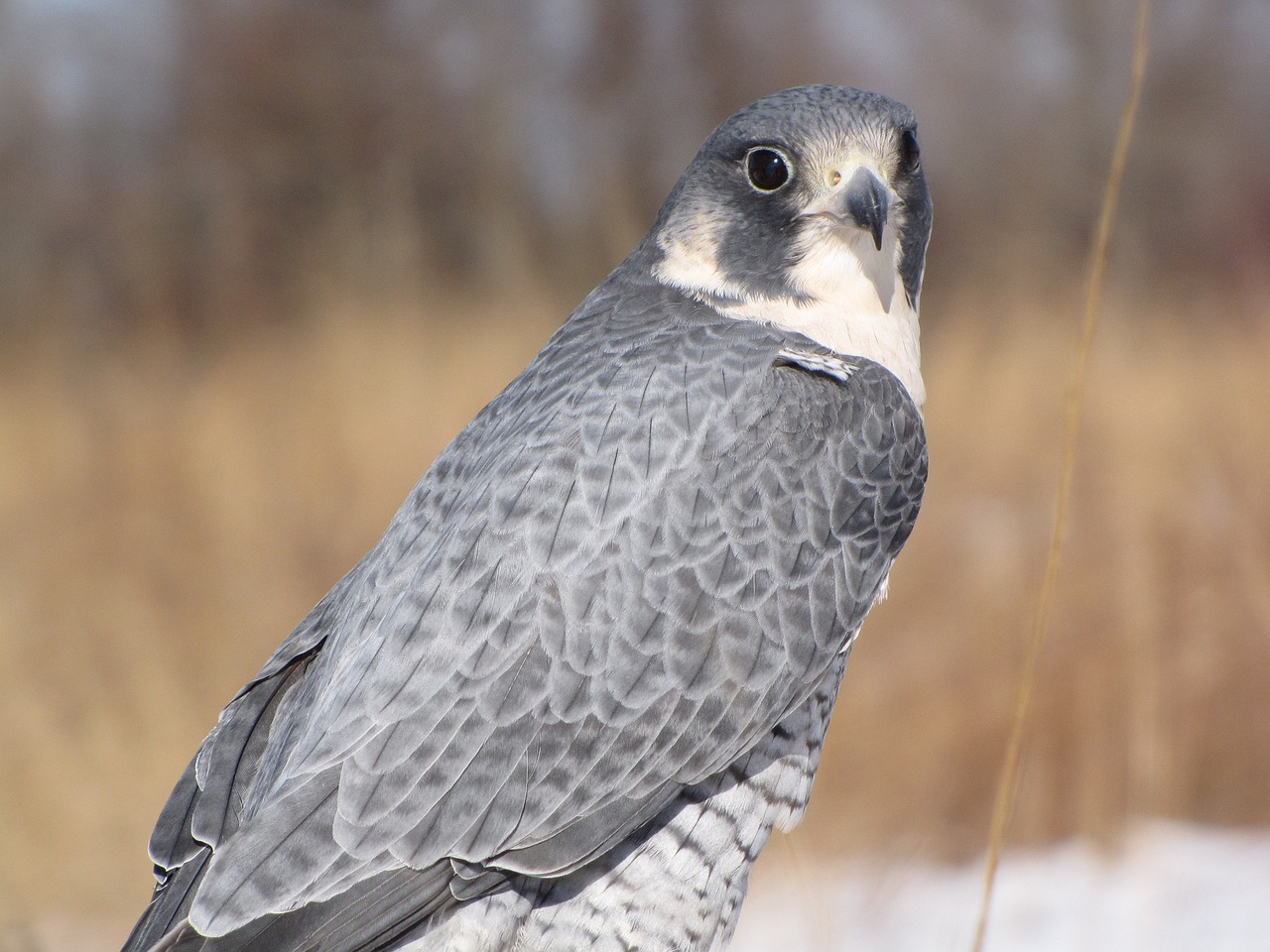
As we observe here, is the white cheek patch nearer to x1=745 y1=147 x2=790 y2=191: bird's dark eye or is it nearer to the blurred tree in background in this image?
x1=745 y1=147 x2=790 y2=191: bird's dark eye

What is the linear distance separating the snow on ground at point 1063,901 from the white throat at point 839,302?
190cm

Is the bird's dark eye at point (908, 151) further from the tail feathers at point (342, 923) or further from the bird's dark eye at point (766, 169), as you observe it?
the tail feathers at point (342, 923)

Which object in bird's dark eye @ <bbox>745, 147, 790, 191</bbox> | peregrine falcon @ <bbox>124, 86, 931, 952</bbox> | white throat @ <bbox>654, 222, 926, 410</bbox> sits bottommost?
peregrine falcon @ <bbox>124, 86, 931, 952</bbox>

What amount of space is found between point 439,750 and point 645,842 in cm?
42

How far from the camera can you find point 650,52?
34.6ft

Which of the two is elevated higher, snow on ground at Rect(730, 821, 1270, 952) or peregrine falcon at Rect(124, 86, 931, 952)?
peregrine falcon at Rect(124, 86, 931, 952)

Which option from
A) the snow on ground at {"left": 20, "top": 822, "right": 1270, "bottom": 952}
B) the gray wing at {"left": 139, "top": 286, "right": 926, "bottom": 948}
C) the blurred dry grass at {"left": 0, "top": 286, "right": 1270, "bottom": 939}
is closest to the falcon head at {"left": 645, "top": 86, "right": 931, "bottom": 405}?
the gray wing at {"left": 139, "top": 286, "right": 926, "bottom": 948}

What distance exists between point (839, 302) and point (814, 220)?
0.18 m

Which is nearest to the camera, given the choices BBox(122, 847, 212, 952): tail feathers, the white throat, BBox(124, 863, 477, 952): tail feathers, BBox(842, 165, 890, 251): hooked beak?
BBox(124, 863, 477, 952): tail feathers

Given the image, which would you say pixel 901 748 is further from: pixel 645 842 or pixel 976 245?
pixel 976 245

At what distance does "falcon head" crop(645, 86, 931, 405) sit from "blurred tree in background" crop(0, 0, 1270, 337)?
537 centimetres

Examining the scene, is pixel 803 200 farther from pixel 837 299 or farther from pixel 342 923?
pixel 342 923

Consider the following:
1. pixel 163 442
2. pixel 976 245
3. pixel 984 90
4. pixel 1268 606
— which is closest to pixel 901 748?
pixel 1268 606

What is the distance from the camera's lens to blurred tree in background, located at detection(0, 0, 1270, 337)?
8.58m
